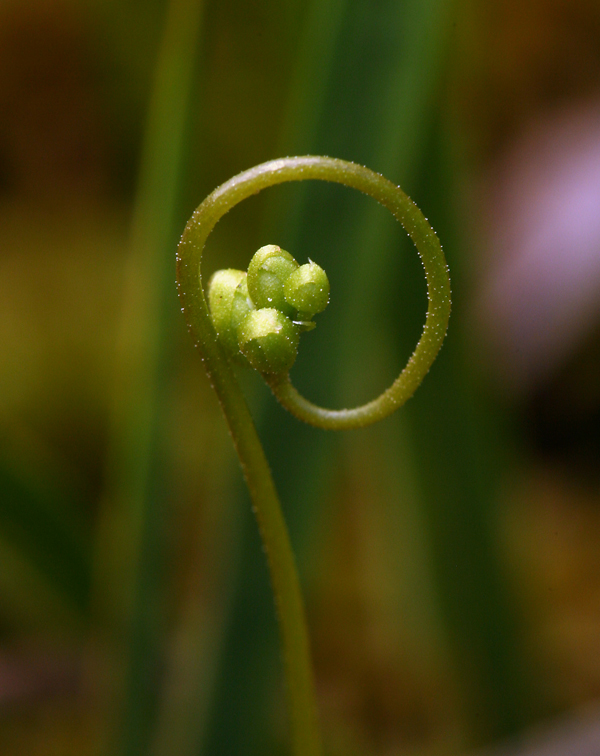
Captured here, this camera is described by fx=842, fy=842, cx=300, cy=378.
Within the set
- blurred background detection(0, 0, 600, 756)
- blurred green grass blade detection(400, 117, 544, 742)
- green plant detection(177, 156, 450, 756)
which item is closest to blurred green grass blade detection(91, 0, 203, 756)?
blurred background detection(0, 0, 600, 756)

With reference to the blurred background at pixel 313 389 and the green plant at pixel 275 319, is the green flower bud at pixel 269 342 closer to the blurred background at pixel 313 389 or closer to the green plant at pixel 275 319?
the green plant at pixel 275 319

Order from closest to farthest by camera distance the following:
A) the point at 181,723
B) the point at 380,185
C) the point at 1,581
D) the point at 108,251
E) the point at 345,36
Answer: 1. the point at 380,185
2. the point at 345,36
3. the point at 181,723
4. the point at 1,581
5. the point at 108,251

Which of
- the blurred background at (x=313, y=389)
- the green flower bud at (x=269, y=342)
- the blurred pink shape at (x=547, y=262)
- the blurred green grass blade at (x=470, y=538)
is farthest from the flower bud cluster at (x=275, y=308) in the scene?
the blurred pink shape at (x=547, y=262)

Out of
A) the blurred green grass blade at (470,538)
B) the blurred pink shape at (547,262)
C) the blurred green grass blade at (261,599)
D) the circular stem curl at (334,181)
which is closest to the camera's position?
the circular stem curl at (334,181)

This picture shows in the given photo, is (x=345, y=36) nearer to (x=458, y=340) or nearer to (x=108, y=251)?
(x=458, y=340)

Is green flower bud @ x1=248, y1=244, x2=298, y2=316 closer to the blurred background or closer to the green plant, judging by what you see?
the green plant

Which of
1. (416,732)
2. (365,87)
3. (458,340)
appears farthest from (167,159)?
(416,732)

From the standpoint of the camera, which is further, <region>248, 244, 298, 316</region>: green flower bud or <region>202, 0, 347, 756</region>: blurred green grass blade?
<region>202, 0, 347, 756</region>: blurred green grass blade
